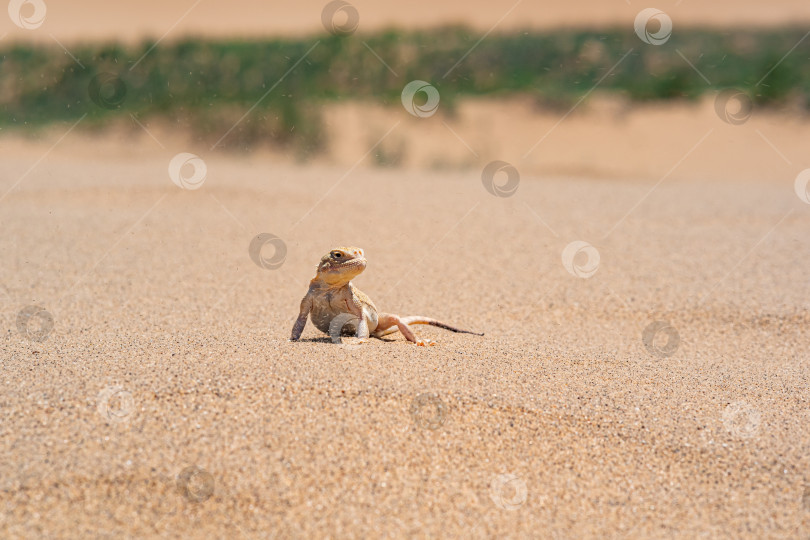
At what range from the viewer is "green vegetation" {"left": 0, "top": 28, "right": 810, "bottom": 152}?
16.6m

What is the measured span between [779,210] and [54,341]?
298 inches

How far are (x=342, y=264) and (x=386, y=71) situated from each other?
48.8 feet

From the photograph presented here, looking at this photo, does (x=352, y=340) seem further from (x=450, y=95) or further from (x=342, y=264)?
(x=450, y=95)

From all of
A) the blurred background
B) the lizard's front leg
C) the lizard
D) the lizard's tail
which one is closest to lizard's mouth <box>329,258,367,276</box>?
the lizard

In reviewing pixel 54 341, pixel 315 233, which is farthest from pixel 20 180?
pixel 54 341

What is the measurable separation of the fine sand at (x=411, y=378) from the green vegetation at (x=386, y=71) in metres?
9.03

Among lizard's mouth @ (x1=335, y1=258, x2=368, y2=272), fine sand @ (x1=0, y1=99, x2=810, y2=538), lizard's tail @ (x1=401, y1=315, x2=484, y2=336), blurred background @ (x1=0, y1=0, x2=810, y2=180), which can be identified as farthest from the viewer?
blurred background @ (x1=0, y1=0, x2=810, y2=180)

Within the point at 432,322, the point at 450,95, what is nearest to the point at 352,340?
the point at 432,322

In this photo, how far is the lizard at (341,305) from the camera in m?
3.76

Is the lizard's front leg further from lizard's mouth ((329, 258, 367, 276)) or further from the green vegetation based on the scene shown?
the green vegetation

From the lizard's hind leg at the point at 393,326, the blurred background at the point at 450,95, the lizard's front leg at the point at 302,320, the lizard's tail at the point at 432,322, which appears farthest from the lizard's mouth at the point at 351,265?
the blurred background at the point at 450,95

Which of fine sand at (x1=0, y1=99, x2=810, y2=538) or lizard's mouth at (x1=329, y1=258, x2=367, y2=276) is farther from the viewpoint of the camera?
lizard's mouth at (x1=329, y1=258, x2=367, y2=276)

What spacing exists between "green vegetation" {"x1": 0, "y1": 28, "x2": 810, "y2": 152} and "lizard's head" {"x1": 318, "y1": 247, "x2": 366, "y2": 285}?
12.5m

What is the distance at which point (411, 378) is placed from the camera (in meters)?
3.31
